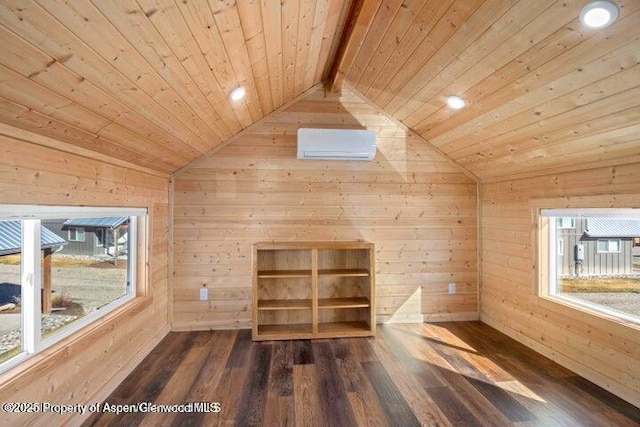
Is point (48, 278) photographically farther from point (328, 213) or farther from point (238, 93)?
point (328, 213)

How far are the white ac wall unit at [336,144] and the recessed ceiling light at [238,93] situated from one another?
0.85 metres

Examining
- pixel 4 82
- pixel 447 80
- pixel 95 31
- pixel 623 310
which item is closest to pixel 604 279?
pixel 623 310

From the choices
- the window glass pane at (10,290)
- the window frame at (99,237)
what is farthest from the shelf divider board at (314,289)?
the window glass pane at (10,290)

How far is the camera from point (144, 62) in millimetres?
1502

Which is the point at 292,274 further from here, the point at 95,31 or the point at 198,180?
the point at 95,31

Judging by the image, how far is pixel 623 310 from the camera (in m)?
2.45

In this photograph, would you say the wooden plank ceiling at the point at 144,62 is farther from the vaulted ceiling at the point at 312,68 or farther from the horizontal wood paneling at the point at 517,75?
the horizontal wood paneling at the point at 517,75

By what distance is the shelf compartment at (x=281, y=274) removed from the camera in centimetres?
330

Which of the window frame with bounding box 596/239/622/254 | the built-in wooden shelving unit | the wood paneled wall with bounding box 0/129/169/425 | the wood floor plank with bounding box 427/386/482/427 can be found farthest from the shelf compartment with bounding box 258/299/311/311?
the window frame with bounding box 596/239/622/254

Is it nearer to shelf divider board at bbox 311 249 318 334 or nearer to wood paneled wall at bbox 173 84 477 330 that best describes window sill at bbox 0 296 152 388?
wood paneled wall at bbox 173 84 477 330

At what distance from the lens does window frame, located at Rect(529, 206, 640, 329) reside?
7.81 ft

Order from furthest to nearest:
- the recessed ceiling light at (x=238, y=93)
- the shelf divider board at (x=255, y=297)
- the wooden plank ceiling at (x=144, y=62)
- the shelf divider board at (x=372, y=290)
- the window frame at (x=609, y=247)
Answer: the shelf divider board at (x=372, y=290)
the shelf divider board at (x=255, y=297)
the window frame at (x=609, y=247)
the recessed ceiling light at (x=238, y=93)
the wooden plank ceiling at (x=144, y=62)

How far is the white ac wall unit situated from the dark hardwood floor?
6.08ft


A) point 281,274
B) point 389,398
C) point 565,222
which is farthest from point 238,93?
point 565,222
